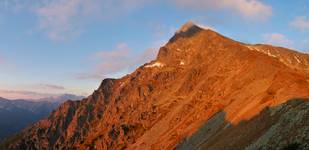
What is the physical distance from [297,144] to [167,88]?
14808 centimetres

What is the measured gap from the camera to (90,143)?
184875 millimetres

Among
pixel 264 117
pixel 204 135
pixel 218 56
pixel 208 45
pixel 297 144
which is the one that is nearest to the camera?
pixel 297 144

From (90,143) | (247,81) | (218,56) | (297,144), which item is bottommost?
(90,143)

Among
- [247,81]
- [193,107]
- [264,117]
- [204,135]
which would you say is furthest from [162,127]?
[264,117]

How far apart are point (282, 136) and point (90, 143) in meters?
150

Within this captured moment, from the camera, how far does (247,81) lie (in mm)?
121312

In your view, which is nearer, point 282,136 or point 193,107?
point 282,136

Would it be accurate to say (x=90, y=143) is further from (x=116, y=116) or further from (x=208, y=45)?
(x=208, y=45)

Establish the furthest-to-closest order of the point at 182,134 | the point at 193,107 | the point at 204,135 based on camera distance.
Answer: the point at 193,107, the point at 182,134, the point at 204,135

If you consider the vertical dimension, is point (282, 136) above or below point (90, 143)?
above

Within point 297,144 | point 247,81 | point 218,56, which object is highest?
point 218,56

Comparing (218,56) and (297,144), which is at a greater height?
(218,56)

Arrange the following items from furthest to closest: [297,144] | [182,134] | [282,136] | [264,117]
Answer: [182,134]
[264,117]
[282,136]
[297,144]

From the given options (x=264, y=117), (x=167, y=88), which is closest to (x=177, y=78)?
(x=167, y=88)
